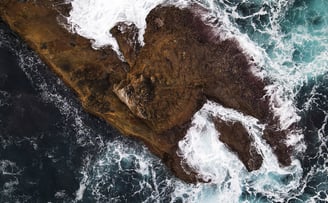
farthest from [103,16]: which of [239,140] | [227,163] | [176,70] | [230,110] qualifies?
[227,163]

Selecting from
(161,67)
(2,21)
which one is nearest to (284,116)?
(161,67)

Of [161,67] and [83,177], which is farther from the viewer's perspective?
[83,177]

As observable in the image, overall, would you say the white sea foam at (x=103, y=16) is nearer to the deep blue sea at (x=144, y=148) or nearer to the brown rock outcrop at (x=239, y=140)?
the deep blue sea at (x=144, y=148)

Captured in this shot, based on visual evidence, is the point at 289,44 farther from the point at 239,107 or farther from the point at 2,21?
the point at 2,21

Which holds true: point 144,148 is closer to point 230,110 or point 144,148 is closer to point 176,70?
point 176,70

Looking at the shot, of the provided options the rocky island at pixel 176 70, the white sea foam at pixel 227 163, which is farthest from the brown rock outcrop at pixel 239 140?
the white sea foam at pixel 227 163

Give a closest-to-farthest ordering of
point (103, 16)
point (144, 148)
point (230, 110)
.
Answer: point (230, 110)
point (103, 16)
point (144, 148)
